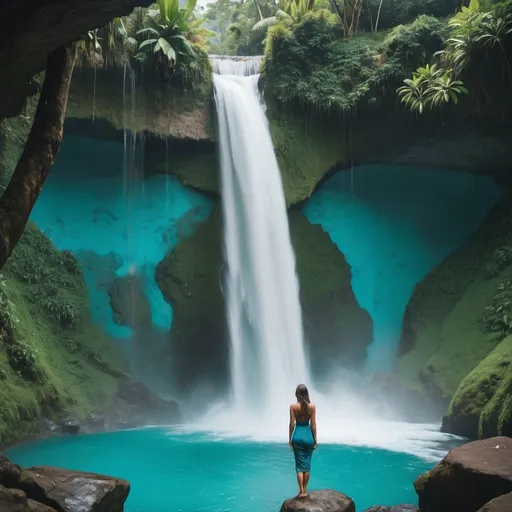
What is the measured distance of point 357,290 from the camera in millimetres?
15828

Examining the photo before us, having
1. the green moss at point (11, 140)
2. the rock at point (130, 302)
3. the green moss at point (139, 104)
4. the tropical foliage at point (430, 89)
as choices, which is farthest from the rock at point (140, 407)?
the tropical foliage at point (430, 89)

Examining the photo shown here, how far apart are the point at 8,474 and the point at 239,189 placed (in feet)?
37.3

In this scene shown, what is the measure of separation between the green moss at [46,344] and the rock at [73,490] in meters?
4.42

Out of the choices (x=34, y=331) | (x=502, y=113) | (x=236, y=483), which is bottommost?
(x=236, y=483)

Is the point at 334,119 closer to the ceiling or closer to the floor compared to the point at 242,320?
closer to the ceiling

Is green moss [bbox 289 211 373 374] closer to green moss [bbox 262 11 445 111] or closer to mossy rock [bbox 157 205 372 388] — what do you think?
mossy rock [bbox 157 205 372 388]

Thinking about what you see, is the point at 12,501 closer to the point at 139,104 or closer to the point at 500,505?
the point at 500,505

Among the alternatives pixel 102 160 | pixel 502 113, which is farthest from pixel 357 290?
pixel 102 160

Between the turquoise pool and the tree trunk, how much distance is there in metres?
3.37

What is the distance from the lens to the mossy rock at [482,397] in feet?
28.2

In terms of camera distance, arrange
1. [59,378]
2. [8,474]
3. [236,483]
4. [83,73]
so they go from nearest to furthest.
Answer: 1. [8,474]
2. [236,483]
3. [59,378]
4. [83,73]

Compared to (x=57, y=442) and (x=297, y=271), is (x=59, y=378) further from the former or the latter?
(x=297, y=271)

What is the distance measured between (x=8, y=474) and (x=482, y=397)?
25.3ft

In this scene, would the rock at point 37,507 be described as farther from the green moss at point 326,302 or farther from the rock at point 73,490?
the green moss at point 326,302
